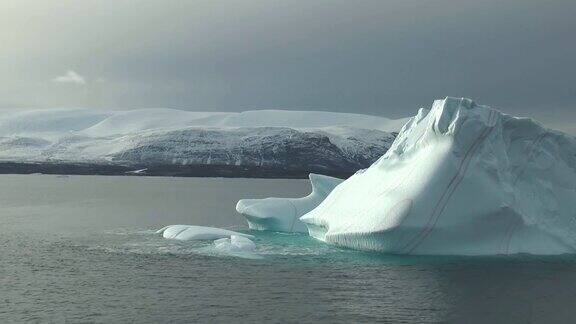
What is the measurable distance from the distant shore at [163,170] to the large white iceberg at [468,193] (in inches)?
4408

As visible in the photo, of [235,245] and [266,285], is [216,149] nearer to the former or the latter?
[235,245]

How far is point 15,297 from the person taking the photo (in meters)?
19.3

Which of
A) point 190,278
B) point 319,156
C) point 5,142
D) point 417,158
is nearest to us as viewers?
point 190,278

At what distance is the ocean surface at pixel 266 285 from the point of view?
58.2 feet

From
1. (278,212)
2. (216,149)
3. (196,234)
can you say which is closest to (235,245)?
(196,234)

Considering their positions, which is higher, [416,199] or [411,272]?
[416,199]

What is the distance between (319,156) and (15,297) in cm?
14180

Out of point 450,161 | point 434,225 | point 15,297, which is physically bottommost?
point 15,297

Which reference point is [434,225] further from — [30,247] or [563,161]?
[30,247]

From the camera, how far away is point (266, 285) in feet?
67.5

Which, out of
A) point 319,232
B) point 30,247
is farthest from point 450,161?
point 30,247

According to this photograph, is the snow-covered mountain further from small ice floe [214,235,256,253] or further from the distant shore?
small ice floe [214,235,256,253]

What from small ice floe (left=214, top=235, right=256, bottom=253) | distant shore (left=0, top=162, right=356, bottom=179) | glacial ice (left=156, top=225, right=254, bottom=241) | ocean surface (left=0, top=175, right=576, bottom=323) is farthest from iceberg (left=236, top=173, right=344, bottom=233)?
distant shore (left=0, top=162, right=356, bottom=179)

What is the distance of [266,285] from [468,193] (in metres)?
8.65
